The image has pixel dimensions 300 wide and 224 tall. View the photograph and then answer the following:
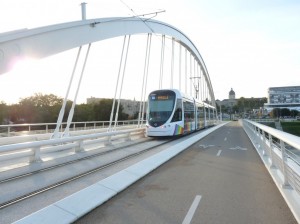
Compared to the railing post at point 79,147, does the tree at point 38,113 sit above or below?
above

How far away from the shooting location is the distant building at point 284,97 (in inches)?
6535

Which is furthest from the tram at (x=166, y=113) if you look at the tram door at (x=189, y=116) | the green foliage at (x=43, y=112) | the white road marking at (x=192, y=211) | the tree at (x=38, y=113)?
the tree at (x=38, y=113)

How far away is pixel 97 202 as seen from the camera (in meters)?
6.88

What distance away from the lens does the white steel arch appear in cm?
1423

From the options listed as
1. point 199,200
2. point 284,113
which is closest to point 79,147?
point 199,200

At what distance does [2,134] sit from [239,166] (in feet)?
50.1

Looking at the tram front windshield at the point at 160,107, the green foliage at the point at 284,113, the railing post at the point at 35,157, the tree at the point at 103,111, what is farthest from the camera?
the green foliage at the point at 284,113

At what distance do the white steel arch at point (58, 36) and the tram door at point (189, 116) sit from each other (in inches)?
286

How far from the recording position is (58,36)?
57.3 ft

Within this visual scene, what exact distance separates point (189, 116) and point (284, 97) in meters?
151

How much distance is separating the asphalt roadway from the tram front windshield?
1337 cm

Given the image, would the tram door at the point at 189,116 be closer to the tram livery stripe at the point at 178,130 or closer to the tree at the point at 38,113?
the tram livery stripe at the point at 178,130

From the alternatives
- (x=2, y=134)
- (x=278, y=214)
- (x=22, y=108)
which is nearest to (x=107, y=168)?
(x=278, y=214)

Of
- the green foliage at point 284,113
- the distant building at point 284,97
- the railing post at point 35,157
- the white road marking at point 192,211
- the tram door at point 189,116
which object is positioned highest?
the distant building at point 284,97
